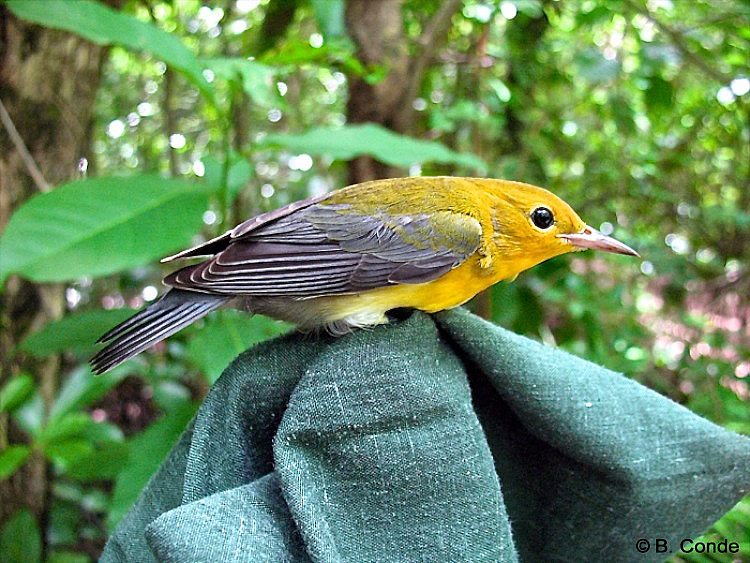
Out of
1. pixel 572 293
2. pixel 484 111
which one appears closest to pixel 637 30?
pixel 484 111

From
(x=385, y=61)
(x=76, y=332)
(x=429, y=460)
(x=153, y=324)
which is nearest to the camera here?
(x=429, y=460)

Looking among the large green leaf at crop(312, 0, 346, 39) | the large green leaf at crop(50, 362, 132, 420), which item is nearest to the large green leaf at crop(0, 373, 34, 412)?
the large green leaf at crop(50, 362, 132, 420)

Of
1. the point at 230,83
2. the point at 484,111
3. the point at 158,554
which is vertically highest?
the point at 230,83

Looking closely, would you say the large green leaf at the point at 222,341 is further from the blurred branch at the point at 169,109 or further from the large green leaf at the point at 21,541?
the blurred branch at the point at 169,109

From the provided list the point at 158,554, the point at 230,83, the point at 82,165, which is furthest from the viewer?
the point at 82,165

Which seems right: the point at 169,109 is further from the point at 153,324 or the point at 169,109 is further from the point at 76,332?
the point at 153,324

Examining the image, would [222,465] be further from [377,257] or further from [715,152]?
[715,152]

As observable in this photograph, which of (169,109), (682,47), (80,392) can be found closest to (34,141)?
(80,392)

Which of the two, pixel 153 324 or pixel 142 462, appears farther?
pixel 142 462
